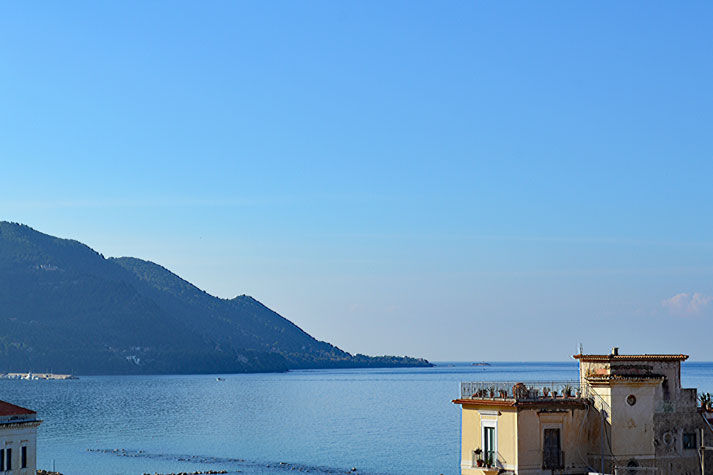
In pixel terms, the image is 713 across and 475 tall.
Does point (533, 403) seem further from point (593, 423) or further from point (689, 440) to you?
point (689, 440)

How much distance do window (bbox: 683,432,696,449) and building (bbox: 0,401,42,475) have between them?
123 ft

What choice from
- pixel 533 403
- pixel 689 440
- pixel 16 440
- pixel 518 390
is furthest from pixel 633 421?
pixel 16 440

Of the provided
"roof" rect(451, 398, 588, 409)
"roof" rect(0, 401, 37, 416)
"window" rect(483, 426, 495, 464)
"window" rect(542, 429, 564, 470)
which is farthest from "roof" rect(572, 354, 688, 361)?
"roof" rect(0, 401, 37, 416)

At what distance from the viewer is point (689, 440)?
47469 millimetres

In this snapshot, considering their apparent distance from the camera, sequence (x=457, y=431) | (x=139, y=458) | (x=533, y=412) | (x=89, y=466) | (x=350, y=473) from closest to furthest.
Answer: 1. (x=533, y=412)
2. (x=350, y=473)
3. (x=89, y=466)
4. (x=139, y=458)
5. (x=457, y=431)

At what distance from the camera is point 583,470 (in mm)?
44562

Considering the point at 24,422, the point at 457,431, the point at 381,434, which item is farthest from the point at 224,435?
the point at 24,422

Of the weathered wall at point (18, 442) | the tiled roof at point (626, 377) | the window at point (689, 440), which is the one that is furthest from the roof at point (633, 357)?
the weathered wall at point (18, 442)

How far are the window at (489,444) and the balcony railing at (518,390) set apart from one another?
1605mm

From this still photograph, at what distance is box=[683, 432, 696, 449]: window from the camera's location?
47.3 meters

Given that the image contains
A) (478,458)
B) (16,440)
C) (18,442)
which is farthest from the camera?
(18,442)

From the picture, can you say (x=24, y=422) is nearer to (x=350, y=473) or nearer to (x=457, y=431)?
(x=350, y=473)

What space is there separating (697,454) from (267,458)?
93783mm

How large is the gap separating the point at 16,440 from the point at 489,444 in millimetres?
32130
